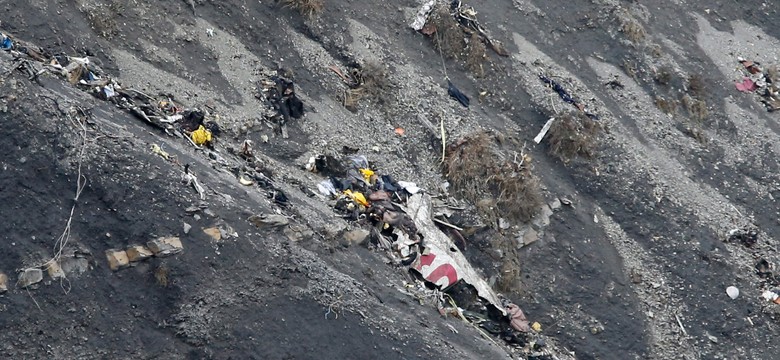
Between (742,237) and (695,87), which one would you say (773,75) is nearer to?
(695,87)

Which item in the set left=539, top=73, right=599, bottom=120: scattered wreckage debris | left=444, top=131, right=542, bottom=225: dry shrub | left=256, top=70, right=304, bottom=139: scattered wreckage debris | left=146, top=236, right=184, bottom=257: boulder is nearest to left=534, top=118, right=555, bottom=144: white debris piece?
left=539, top=73, right=599, bottom=120: scattered wreckage debris

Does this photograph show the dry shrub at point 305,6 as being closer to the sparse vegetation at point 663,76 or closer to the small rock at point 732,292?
the sparse vegetation at point 663,76

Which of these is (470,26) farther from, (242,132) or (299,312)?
(299,312)

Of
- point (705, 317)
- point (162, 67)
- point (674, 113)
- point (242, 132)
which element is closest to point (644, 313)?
point (705, 317)

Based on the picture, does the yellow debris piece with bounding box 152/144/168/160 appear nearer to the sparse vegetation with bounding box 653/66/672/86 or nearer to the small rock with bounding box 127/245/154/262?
the small rock with bounding box 127/245/154/262

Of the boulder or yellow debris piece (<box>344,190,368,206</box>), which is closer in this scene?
the boulder

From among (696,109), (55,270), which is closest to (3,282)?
(55,270)

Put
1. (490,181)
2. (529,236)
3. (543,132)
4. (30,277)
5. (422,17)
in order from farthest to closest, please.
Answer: (422,17)
(543,132)
(490,181)
(529,236)
(30,277)
